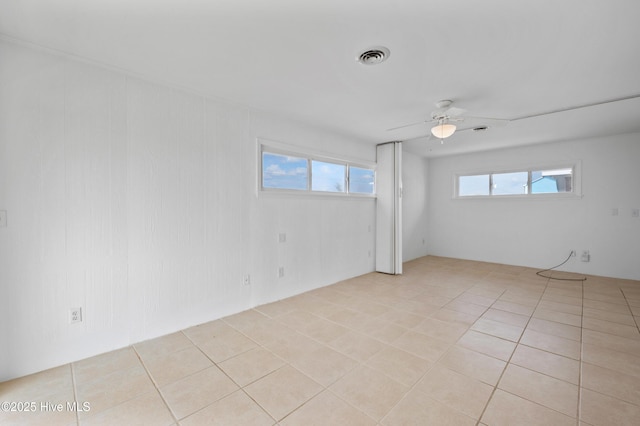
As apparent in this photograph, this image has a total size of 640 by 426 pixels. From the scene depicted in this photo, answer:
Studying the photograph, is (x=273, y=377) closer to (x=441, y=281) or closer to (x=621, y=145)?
(x=441, y=281)

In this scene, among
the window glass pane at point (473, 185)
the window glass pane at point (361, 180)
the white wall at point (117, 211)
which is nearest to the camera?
the white wall at point (117, 211)

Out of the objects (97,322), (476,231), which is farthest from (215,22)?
(476,231)

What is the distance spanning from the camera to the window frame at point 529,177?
507 cm

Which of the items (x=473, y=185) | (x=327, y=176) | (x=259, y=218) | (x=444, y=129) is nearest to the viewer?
(x=444, y=129)

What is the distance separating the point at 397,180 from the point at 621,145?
149 inches

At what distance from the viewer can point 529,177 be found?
5.58 m

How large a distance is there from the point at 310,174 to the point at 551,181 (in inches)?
192

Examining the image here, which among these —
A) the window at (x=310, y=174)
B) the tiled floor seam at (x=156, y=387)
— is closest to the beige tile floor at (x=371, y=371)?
the tiled floor seam at (x=156, y=387)

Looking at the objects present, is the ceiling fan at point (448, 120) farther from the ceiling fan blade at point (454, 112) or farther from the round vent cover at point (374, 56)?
the round vent cover at point (374, 56)

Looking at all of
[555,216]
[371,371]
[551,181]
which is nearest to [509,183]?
[551,181]

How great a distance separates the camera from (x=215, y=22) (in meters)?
1.78

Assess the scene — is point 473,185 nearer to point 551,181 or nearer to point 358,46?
point 551,181

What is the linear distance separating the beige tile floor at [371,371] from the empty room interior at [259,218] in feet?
0.06

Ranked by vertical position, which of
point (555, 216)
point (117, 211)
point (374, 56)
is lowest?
point (555, 216)
